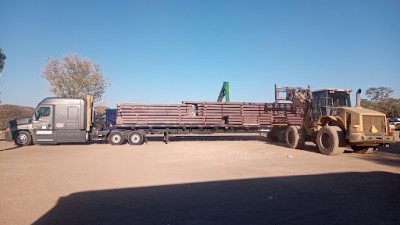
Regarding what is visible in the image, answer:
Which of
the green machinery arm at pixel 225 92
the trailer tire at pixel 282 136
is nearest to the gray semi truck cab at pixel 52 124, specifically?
the green machinery arm at pixel 225 92

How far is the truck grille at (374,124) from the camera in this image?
41.2ft

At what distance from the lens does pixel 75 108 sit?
685 inches

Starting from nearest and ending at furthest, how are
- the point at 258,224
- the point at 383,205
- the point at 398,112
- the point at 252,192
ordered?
the point at 258,224 → the point at 383,205 → the point at 252,192 → the point at 398,112

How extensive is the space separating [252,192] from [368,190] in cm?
268

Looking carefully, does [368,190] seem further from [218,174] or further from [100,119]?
[100,119]

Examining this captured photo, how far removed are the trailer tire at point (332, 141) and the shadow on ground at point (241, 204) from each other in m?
5.45

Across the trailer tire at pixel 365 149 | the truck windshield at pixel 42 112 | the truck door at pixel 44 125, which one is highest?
the truck windshield at pixel 42 112

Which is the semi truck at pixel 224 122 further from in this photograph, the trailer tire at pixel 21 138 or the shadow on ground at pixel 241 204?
the shadow on ground at pixel 241 204

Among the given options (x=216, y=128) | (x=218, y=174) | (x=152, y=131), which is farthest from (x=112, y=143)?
(x=218, y=174)

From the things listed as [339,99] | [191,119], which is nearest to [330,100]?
[339,99]

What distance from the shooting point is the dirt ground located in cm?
Answer: 466

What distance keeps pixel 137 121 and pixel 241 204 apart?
48.3 feet

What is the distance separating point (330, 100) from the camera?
1459 centimetres

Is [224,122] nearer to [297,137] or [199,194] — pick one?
[297,137]
